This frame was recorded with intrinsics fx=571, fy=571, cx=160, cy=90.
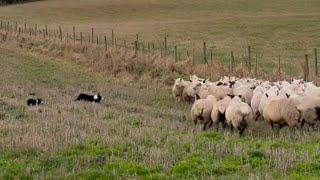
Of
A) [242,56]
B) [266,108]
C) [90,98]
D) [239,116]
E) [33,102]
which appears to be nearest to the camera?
[239,116]

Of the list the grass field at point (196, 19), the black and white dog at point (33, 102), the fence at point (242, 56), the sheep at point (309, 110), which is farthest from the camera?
the grass field at point (196, 19)

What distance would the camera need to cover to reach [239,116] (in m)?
13.8

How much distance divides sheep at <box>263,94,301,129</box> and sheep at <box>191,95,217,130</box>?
148 centimetres

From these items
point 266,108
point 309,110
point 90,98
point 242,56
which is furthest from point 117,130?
point 242,56

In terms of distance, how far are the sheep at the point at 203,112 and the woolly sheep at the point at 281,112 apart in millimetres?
1482

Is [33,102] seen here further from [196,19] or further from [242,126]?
[196,19]

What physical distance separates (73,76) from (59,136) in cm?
1566

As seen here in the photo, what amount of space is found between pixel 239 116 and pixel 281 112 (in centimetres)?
117

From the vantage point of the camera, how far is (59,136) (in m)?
13.0

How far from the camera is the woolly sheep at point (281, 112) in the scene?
14174 millimetres

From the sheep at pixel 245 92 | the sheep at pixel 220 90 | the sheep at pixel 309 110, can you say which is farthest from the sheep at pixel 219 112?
the sheep at pixel 220 90

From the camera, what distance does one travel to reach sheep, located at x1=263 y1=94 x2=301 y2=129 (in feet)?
46.5

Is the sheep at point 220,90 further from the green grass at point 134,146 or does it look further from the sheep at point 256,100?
the sheep at point 256,100

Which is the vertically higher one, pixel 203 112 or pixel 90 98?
pixel 203 112
